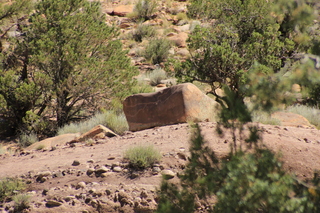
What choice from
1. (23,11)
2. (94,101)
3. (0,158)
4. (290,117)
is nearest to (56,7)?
(23,11)

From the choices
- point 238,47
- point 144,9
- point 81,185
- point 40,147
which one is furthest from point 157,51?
point 81,185

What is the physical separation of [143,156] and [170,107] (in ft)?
7.09

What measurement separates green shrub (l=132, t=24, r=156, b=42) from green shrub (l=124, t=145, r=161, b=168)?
1705cm

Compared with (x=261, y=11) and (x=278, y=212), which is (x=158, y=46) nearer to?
(x=261, y=11)

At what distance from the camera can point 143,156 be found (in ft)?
19.5

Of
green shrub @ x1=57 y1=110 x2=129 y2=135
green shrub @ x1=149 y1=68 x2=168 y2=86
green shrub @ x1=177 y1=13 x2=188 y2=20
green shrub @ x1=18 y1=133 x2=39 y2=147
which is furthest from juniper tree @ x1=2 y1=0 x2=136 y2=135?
green shrub @ x1=177 y1=13 x2=188 y2=20

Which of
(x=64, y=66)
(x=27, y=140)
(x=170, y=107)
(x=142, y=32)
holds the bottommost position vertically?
(x=27, y=140)

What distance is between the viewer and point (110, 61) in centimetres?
1177

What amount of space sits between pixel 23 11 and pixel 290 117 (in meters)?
9.63

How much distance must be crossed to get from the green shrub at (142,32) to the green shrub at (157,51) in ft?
11.0

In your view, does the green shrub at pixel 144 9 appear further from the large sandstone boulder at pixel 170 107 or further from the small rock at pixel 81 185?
the small rock at pixel 81 185

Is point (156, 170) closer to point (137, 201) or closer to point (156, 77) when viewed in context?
point (137, 201)

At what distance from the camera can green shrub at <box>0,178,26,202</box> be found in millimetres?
5641

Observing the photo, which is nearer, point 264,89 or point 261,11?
point 264,89
